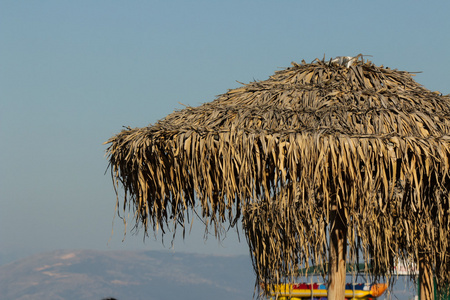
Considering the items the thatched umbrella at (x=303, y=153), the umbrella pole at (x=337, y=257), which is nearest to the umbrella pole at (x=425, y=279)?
the thatched umbrella at (x=303, y=153)

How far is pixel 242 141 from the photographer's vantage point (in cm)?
645

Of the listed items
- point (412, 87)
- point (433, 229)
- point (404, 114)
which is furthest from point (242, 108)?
point (433, 229)

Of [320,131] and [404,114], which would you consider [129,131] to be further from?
[404,114]

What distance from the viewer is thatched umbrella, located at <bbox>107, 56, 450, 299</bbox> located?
252 inches

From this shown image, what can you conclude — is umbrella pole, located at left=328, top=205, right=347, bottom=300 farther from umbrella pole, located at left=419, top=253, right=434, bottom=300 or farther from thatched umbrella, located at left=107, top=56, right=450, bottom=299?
umbrella pole, located at left=419, top=253, right=434, bottom=300

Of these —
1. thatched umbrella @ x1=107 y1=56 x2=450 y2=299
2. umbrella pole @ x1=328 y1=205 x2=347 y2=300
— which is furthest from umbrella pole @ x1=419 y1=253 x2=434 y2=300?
umbrella pole @ x1=328 y1=205 x2=347 y2=300

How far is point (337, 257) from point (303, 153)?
6.95 feet

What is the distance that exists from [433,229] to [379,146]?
3262mm

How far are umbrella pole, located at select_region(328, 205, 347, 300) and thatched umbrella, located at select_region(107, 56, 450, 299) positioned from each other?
0.01 metres

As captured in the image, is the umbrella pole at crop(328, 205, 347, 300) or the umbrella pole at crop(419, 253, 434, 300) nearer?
the umbrella pole at crop(328, 205, 347, 300)

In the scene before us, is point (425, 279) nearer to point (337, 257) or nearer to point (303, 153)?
point (337, 257)

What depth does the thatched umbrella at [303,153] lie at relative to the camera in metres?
6.39

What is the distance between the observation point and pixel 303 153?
20.6 feet

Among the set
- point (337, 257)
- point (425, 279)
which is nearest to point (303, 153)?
point (337, 257)
